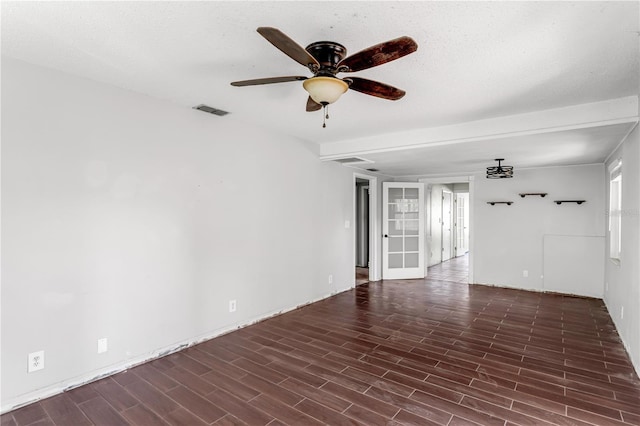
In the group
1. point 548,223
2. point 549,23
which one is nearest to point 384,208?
point 548,223

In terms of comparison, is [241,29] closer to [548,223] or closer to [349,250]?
[349,250]

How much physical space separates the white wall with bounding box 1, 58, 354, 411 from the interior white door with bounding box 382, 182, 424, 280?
2995mm

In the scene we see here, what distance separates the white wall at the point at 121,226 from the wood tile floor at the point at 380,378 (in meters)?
0.30

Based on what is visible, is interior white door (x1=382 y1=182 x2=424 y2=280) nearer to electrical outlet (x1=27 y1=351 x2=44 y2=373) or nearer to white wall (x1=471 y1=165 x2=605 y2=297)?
white wall (x1=471 y1=165 x2=605 y2=297)

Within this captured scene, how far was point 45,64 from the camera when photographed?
2375mm

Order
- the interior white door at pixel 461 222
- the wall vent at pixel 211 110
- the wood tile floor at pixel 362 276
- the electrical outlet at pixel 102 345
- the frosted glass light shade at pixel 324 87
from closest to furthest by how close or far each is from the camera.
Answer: the frosted glass light shade at pixel 324 87
the electrical outlet at pixel 102 345
the wall vent at pixel 211 110
the wood tile floor at pixel 362 276
the interior white door at pixel 461 222

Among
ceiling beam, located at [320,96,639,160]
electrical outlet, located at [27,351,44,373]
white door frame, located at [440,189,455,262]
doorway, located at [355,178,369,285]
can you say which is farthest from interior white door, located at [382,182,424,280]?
electrical outlet, located at [27,351,44,373]

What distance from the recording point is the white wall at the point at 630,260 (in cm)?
290

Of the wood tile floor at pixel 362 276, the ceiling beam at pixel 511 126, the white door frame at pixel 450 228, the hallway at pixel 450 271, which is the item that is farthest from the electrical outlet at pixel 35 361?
the white door frame at pixel 450 228

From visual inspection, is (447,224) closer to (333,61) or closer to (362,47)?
(362,47)

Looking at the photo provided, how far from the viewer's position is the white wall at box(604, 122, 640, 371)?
2.90 metres

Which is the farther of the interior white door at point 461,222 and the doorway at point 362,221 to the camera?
the interior white door at point 461,222

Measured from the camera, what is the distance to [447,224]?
383 inches

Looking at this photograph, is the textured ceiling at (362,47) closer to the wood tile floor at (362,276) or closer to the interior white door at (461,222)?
the wood tile floor at (362,276)
